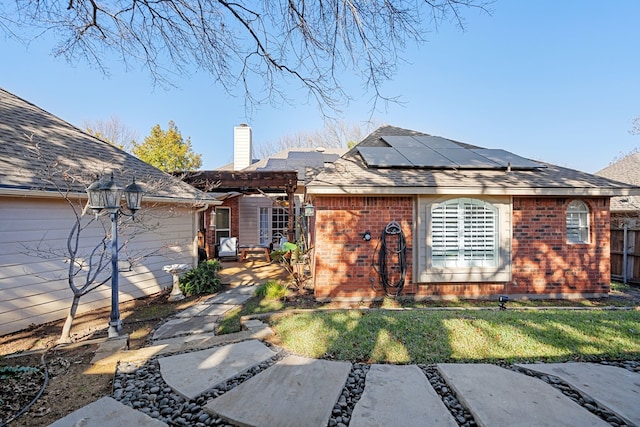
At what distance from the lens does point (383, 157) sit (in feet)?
25.1

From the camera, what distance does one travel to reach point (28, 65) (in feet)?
18.2

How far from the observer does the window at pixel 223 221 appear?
14953 millimetres

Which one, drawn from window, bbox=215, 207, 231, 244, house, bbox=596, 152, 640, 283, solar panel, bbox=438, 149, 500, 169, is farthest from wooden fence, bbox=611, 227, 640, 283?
window, bbox=215, 207, 231, 244

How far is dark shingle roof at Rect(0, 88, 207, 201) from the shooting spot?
5148 mm

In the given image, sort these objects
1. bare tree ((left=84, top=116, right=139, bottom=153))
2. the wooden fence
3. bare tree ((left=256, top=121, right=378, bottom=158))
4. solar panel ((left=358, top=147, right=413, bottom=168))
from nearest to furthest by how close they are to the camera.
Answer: solar panel ((left=358, top=147, right=413, bottom=168))
the wooden fence
bare tree ((left=84, top=116, right=139, bottom=153))
bare tree ((left=256, top=121, right=378, bottom=158))

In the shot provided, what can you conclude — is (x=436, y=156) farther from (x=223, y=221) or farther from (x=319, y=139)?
(x=319, y=139)

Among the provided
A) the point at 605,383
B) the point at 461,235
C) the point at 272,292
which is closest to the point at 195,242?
the point at 272,292

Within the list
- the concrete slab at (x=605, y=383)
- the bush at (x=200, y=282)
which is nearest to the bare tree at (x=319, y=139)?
the bush at (x=200, y=282)

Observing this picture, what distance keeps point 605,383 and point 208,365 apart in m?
3.85

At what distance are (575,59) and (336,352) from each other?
11.3 m

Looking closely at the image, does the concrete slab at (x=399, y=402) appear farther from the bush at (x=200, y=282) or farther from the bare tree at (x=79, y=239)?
the bush at (x=200, y=282)

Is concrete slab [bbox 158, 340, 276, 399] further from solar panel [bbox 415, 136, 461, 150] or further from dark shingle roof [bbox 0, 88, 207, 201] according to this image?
solar panel [bbox 415, 136, 461, 150]

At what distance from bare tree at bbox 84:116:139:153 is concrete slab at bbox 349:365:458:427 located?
2635 centimetres

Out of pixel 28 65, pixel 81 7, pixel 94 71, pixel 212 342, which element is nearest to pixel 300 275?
pixel 212 342
